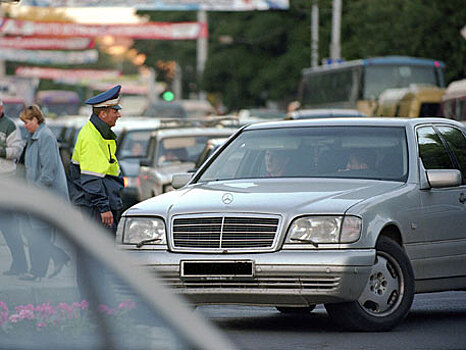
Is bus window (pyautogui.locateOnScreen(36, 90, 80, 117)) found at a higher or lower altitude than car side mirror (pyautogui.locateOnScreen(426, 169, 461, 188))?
lower

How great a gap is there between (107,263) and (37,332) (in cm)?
23

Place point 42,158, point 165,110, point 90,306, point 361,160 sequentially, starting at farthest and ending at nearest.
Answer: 1. point 165,110
2. point 42,158
3. point 361,160
4. point 90,306

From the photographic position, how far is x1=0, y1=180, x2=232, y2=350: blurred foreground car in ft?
9.64

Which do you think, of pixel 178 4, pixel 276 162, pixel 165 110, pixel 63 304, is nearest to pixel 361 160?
pixel 276 162

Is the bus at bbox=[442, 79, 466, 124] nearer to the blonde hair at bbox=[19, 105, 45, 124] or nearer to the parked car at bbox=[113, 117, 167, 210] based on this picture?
the parked car at bbox=[113, 117, 167, 210]

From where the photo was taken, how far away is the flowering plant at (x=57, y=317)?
9.90ft

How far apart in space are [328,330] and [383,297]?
488 mm

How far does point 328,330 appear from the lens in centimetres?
936

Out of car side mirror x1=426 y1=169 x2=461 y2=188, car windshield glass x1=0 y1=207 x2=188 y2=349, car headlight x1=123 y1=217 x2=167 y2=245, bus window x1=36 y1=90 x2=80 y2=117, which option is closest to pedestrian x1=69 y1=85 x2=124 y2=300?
car headlight x1=123 y1=217 x2=167 y2=245

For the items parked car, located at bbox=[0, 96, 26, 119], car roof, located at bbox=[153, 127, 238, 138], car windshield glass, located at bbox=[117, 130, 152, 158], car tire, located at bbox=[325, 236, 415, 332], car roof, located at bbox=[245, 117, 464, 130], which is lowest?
parked car, located at bbox=[0, 96, 26, 119]

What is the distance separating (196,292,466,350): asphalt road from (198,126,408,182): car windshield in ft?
3.39

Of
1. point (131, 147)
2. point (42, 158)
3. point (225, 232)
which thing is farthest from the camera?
point (131, 147)

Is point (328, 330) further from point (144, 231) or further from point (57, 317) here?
point (57, 317)

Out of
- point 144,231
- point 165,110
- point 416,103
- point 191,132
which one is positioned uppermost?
point 144,231
